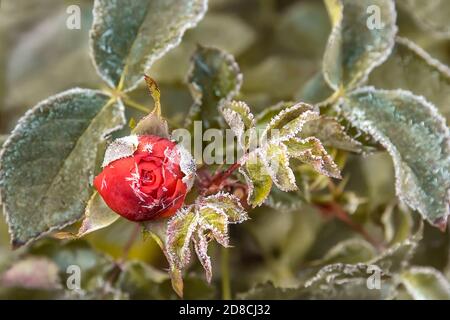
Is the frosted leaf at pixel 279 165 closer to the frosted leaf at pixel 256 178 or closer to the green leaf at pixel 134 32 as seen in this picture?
the frosted leaf at pixel 256 178

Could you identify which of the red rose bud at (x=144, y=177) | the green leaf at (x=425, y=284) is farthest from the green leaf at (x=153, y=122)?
the green leaf at (x=425, y=284)

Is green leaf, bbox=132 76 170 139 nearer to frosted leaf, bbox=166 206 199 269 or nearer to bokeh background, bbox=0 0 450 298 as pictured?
frosted leaf, bbox=166 206 199 269

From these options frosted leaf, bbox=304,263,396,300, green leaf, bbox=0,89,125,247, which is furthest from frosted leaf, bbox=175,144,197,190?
frosted leaf, bbox=304,263,396,300

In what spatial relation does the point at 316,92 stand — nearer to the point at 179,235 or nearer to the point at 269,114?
the point at 269,114

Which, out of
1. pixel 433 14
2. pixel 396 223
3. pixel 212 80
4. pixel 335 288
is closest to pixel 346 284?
pixel 335 288
